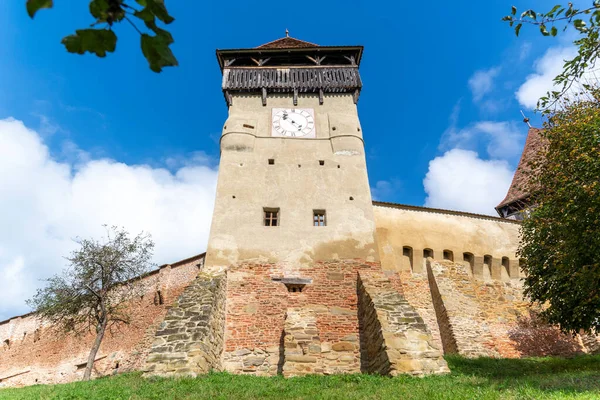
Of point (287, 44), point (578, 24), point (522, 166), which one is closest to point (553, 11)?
point (578, 24)

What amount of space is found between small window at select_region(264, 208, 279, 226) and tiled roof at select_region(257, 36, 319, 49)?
7.83 m

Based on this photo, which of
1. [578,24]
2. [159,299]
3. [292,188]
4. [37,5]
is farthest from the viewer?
[159,299]

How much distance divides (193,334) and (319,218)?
5659 millimetres

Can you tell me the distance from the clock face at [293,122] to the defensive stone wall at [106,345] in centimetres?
673

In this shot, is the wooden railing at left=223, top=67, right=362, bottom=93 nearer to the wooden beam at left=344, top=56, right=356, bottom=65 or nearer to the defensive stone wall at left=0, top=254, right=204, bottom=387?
the wooden beam at left=344, top=56, right=356, bottom=65

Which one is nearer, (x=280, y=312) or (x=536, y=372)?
(x=536, y=372)

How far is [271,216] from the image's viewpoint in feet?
44.5

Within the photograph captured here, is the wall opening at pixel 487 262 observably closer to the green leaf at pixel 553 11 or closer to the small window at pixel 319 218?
the small window at pixel 319 218

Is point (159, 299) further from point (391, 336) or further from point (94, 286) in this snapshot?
point (391, 336)

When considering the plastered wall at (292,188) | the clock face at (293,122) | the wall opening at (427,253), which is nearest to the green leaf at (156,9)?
the plastered wall at (292,188)

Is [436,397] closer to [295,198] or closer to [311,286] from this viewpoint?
[311,286]

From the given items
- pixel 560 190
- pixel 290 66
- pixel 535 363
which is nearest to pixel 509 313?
pixel 535 363

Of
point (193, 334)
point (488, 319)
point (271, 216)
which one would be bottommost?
point (193, 334)

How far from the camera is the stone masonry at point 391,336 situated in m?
9.03
